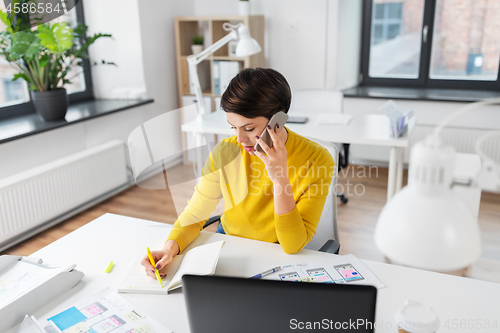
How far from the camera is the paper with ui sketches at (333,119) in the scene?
110 inches

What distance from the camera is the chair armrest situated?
54.7 inches

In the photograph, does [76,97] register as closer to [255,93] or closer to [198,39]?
[198,39]

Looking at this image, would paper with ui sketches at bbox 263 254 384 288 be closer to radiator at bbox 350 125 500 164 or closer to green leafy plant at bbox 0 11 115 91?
green leafy plant at bbox 0 11 115 91

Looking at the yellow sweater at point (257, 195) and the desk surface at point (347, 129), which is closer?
the yellow sweater at point (257, 195)

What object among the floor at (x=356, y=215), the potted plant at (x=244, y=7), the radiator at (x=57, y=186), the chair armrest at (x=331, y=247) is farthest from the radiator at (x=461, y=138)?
the radiator at (x=57, y=186)

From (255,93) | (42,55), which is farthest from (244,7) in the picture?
(255,93)

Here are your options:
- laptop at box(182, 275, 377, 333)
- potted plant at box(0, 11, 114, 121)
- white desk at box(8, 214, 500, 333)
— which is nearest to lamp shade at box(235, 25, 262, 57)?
potted plant at box(0, 11, 114, 121)

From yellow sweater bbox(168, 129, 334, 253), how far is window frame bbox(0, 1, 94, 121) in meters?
2.26

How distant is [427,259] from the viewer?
50 cm

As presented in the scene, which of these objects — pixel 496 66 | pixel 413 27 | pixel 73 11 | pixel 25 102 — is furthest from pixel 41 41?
pixel 496 66

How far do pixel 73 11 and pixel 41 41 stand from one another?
1.02 meters

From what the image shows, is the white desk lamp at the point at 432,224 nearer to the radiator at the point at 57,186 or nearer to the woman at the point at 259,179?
the woman at the point at 259,179

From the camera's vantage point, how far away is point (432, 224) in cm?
49

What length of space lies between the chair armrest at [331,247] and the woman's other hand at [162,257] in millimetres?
475
